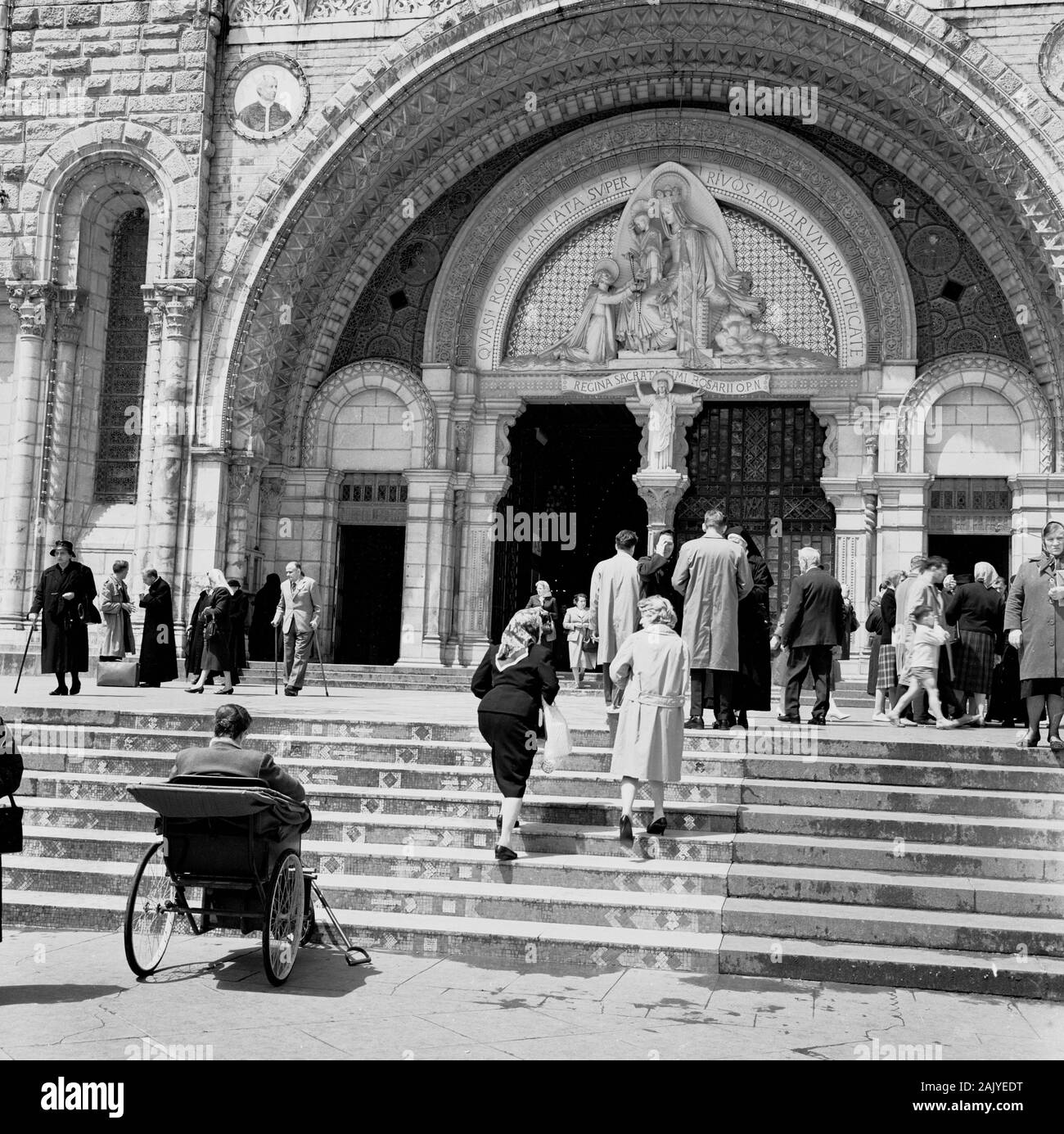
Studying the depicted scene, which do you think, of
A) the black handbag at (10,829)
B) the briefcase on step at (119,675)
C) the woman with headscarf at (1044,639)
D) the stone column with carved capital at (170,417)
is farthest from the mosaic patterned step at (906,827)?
the stone column with carved capital at (170,417)

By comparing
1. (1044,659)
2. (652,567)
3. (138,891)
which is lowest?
(138,891)

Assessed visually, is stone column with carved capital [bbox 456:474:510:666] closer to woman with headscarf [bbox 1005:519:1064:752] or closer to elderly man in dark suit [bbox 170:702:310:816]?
woman with headscarf [bbox 1005:519:1064:752]

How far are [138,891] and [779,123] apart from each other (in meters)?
16.5

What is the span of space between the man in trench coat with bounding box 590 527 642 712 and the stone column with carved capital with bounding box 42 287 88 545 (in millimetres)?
10770

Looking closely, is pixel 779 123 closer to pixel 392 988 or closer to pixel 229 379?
pixel 229 379

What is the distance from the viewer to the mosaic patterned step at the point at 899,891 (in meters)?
7.87

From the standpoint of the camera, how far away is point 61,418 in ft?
63.8

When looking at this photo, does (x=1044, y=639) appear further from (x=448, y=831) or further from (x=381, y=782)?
(x=381, y=782)

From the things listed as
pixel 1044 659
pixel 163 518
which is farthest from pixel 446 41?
pixel 1044 659

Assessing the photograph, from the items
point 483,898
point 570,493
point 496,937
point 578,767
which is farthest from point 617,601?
point 570,493

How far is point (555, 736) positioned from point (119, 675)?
28.5 ft

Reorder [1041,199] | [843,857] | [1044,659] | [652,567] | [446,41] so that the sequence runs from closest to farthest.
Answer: [843,857], [1044,659], [652,567], [1041,199], [446,41]

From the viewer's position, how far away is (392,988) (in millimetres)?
6883

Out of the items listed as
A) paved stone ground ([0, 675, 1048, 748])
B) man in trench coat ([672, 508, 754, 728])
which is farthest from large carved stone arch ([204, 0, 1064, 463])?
man in trench coat ([672, 508, 754, 728])
